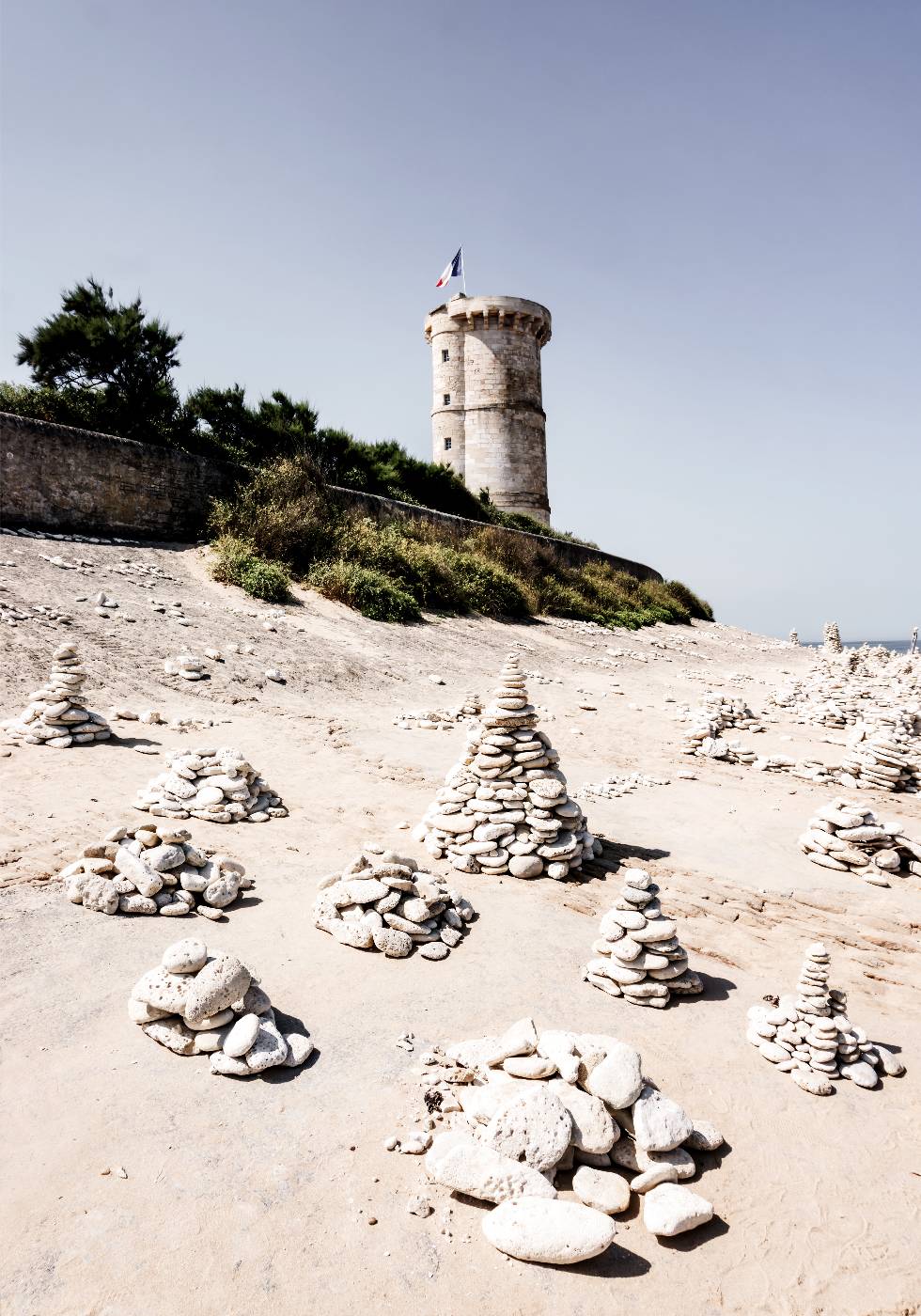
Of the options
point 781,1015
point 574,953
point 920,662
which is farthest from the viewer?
point 920,662

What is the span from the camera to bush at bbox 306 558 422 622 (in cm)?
1758

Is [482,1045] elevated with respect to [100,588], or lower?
lower

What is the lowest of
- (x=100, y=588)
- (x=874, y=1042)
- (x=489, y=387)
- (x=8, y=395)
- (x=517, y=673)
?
(x=874, y=1042)

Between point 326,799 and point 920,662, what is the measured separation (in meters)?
20.6

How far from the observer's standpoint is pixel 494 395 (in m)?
35.8

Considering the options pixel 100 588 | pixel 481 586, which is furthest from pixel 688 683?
pixel 100 588

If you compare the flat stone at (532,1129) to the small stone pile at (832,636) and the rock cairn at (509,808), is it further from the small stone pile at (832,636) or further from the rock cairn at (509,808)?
the small stone pile at (832,636)

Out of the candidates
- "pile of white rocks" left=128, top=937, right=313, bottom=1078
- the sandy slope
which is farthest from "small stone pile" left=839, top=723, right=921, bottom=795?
"pile of white rocks" left=128, top=937, right=313, bottom=1078

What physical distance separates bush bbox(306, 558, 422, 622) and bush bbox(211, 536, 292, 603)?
1.02 m

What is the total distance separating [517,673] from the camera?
263 inches

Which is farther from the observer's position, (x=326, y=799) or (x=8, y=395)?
(x=8, y=395)

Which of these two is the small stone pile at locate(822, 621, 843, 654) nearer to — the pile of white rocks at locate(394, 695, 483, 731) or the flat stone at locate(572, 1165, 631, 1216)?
the pile of white rocks at locate(394, 695, 483, 731)

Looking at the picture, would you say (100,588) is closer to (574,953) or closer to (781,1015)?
(574,953)

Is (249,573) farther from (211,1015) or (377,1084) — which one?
(377,1084)
